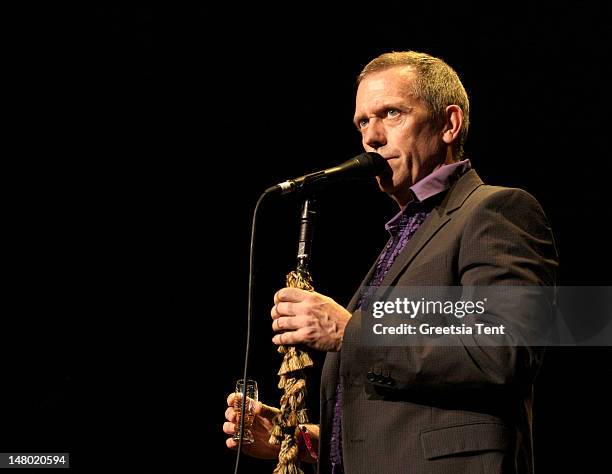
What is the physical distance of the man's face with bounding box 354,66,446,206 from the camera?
1.94m

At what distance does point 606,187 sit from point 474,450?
1.96 meters

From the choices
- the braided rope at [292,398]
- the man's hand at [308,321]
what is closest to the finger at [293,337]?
the man's hand at [308,321]

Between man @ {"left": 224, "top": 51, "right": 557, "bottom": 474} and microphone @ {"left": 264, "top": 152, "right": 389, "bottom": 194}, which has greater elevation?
microphone @ {"left": 264, "top": 152, "right": 389, "bottom": 194}

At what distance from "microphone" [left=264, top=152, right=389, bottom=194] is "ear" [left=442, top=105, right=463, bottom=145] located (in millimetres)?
218

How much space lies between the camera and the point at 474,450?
4.81 ft

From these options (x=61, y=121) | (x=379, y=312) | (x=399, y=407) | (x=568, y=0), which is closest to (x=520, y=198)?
(x=379, y=312)

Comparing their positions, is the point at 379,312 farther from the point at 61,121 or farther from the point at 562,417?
the point at 61,121

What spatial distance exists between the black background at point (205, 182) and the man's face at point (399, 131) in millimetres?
1289

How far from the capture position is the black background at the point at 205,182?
3.07 meters

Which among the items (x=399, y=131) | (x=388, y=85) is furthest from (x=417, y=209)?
(x=388, y=85)

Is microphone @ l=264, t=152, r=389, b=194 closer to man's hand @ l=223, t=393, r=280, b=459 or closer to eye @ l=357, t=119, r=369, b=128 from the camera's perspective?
eye @ l=357, t=119, r=369, b=128

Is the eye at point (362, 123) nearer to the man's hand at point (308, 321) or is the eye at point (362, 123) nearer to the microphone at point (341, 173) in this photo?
the microphone at point (341, 173)

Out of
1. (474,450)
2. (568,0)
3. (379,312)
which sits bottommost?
(474,450)

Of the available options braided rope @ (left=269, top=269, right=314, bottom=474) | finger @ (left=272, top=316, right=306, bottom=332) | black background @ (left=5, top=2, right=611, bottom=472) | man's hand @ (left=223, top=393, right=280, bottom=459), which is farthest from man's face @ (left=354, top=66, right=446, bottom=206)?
black background @ (left=5, top=2, right=611, bottom=472)
